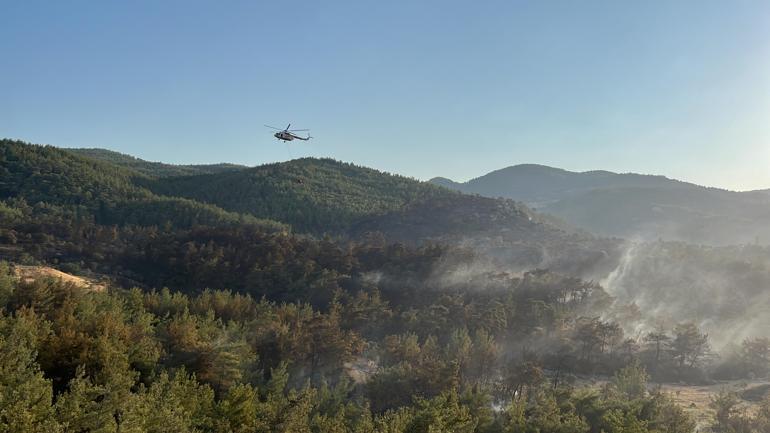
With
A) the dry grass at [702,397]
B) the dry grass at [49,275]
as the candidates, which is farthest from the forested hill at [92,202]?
the dry grass at [702,397]

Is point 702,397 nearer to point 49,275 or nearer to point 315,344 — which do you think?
point 315,344

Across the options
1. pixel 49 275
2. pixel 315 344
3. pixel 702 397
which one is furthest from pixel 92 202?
pixel 702 397

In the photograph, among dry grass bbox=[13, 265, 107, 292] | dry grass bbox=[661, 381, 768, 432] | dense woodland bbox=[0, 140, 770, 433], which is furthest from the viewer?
dry grass bbox=[13, 265, 107, 292]

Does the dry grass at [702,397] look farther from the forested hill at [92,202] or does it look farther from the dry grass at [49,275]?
the forested hill at [92,202]

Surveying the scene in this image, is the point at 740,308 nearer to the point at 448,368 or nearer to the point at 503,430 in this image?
the point at 448,368

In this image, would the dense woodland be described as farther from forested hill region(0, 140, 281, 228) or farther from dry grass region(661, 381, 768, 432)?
forested hill region(0, 140, 281, 228)

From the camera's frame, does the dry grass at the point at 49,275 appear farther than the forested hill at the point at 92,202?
No

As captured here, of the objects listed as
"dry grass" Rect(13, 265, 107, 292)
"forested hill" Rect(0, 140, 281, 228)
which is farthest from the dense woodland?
"forested hill" Rect(0, 140, 281, 228)

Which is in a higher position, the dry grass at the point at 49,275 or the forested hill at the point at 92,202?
the forested hill at the point at 92,202

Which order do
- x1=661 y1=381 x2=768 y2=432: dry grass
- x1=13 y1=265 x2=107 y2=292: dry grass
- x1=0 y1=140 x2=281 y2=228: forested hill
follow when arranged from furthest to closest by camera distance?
x1=0 y1=140 x2=281 y2=228: forested hill, x1=13 y1=265 x2=107 y2=292: dry grass, x1=661 y1=381 x2=768 y2=432: dry grass
